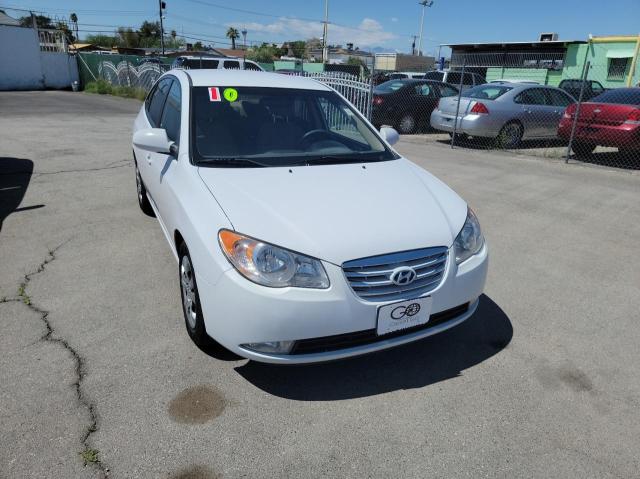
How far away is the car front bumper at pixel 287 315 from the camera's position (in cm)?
231

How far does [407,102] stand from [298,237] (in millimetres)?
10943

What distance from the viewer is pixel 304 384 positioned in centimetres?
276

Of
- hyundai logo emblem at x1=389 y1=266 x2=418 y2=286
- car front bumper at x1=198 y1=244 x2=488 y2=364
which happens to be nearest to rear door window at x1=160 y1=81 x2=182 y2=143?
car front bumper at x1=198 y1=244 x2=488 y2=364

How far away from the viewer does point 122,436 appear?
2324mm

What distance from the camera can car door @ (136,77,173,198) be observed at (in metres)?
4.20

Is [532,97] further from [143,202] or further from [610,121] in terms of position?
[143,202]

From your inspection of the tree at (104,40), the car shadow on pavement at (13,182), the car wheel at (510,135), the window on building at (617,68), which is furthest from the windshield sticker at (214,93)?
the tree at (104,40)

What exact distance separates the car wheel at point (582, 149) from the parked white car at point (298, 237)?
→ 7938 mm

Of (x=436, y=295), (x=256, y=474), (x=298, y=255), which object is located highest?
(x=298, y=255)

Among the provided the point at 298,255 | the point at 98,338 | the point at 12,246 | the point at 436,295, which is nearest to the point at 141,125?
the point at 12,246

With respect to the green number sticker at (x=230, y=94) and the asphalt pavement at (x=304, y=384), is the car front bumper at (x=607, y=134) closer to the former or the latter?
the asphalt pavement at (x=304, y=384)

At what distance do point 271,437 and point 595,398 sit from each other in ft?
6.12

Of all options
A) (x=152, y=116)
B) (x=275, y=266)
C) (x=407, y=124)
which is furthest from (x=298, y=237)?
(x=407, y=124)

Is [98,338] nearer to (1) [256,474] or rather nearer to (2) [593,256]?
(1) [256,474]
